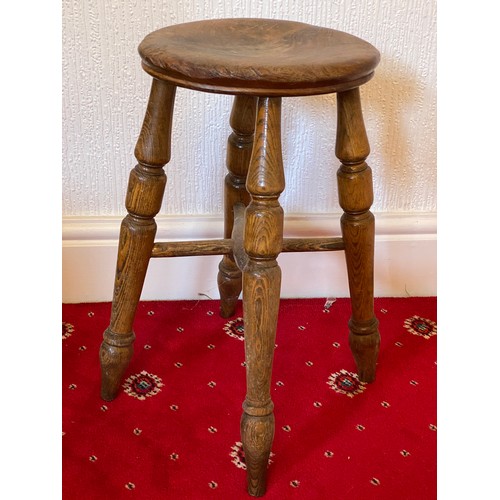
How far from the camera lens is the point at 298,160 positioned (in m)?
1.48

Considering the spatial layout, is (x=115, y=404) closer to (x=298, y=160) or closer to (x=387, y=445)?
(x=387, y=445)

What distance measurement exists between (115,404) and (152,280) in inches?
13.4

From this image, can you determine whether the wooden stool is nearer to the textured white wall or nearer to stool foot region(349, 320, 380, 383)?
stool foot region(349, 320, 380, 383)

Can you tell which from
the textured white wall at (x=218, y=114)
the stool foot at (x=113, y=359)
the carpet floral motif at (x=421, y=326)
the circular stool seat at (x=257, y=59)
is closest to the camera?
the circular stool seat at (x=257, y=59)

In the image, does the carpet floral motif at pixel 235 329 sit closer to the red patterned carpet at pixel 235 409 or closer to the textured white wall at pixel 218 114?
the red patterned carpet at pixel 235 409

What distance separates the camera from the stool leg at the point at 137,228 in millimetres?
1092

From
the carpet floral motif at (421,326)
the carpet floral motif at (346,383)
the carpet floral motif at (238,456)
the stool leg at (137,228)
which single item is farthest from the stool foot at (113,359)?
the carpet floral motif at (421,326)

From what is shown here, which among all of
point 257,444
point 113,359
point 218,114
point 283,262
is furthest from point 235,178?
point 257,444

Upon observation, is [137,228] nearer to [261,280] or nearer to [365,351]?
[261,280]

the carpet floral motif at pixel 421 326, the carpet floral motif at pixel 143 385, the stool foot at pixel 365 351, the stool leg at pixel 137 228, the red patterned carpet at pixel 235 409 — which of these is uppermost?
the stool leg at pixel 137 228

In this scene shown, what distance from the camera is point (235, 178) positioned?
134 centimetres

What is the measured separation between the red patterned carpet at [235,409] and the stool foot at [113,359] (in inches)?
1.2

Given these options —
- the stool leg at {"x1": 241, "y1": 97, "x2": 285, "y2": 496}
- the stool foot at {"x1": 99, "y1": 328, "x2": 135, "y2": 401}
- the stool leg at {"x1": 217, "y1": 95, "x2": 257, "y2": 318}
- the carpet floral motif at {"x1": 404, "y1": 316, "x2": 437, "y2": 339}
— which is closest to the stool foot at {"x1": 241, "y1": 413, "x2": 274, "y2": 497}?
the stool leg at {"x1": 241, "y1": 97, "x2": 285, "y2": 496}
